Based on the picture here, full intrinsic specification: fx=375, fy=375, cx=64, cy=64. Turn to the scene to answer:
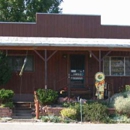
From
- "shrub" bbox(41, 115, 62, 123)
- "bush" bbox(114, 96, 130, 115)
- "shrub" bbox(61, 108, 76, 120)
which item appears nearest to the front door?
"bush" bbox(114, 96, 130, 115)

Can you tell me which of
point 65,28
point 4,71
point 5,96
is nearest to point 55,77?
point 4,71

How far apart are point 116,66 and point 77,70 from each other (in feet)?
7.95

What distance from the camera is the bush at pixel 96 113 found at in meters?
16.7

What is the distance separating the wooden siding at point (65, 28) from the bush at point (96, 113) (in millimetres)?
7408

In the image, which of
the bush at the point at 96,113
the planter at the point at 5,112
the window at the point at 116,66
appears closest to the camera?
the bush at the point at 96,113

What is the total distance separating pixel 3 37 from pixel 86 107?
7828 mm

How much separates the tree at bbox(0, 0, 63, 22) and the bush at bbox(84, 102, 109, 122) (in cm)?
2074

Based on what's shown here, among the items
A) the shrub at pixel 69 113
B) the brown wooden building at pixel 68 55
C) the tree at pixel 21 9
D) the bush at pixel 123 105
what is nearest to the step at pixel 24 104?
the brown wooden building at pixel 68 55

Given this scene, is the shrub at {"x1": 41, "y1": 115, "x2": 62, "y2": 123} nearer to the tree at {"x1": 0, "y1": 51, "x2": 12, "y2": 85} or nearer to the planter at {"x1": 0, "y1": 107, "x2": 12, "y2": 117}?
the planter at {"x1": 0, "y1": 107, "x2": 12, "y2": 117}

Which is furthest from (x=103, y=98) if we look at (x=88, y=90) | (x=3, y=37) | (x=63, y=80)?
(x=3, y=37)

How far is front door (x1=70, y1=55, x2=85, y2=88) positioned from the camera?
22188 mm

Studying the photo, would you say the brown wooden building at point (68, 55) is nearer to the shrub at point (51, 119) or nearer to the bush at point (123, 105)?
the bush at point (123, 105)

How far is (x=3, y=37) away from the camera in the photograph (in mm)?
22344
